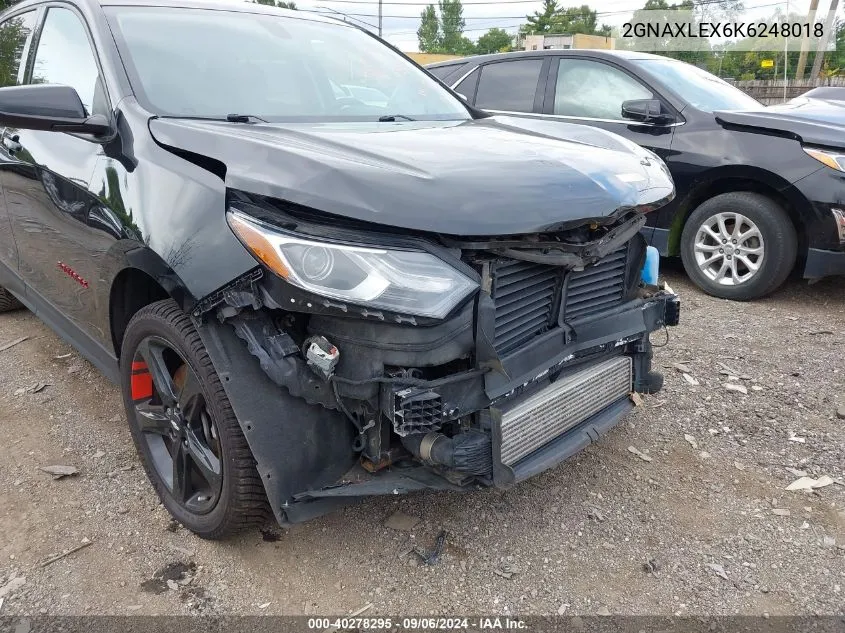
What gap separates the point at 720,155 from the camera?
4.79 meters

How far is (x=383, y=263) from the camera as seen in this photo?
70.0 inches

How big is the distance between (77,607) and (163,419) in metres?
0.63

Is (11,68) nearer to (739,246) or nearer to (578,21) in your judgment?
(739,246)

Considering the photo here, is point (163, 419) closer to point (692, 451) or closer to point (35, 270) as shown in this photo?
point (35, 270)

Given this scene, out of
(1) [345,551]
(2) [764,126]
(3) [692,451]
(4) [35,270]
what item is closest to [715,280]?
(2) [764,126]

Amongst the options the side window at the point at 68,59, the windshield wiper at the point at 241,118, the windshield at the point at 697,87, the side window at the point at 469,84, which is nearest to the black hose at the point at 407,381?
the windshield wiper at the point at 241,118

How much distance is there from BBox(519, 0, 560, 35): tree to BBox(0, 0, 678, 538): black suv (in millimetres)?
72768

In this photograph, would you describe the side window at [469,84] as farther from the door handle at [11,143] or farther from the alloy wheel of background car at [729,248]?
the door handle at [11,143]

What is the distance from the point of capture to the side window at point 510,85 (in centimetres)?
578

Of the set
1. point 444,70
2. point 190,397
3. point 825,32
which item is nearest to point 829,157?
point 444,70

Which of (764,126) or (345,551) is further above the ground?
(764,126)

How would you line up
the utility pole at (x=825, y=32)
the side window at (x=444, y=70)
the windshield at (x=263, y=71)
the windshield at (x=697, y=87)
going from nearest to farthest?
1. the windshield at (x=263, y=71)
2. the windshield at (x=697, y=87)
3. the side window at (x=444, y=70)
4. the utility pole at (x=825, y=32)

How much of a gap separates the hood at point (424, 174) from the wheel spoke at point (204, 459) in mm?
879

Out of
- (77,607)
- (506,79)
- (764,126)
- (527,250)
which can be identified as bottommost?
(77,607)
